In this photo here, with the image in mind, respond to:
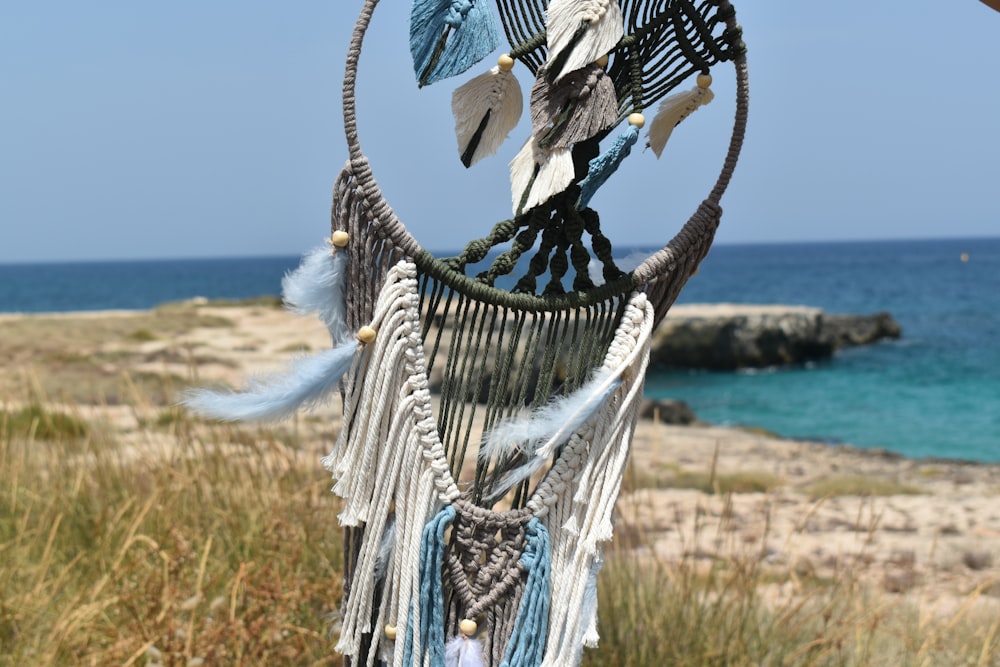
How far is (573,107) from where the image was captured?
50.2 inches

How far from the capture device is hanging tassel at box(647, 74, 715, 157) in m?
1.32

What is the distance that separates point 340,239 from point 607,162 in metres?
0.38

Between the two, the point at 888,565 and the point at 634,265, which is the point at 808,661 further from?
the point at 888,565

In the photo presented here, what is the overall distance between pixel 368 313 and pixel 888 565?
3272 millimetres

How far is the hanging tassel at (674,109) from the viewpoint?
4.34ft

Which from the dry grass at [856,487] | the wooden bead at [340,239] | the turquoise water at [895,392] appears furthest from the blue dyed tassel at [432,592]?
the turquoise water at [895,392]

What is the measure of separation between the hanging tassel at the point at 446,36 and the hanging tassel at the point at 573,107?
0.34 ft

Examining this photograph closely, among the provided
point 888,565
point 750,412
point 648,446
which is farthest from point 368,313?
point 750,412

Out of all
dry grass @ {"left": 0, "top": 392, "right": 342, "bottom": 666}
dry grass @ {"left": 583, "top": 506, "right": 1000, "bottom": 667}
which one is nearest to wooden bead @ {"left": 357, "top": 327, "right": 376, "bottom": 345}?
dry grass @ {"left": 0, "top": 392, "right": 342, "bottom": 666}

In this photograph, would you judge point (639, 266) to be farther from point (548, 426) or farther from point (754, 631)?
point (754, 631)

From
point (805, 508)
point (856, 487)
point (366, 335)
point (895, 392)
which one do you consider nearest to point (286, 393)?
point (366, 335)

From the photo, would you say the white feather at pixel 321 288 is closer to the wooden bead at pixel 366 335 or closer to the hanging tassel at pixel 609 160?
the wooden bead at pixel 366 335

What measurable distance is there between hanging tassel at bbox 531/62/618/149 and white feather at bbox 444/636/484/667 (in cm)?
72

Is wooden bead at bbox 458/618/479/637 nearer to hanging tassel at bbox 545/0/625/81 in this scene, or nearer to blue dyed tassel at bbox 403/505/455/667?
blue dyed tassel at bbox 403/505/455/667
